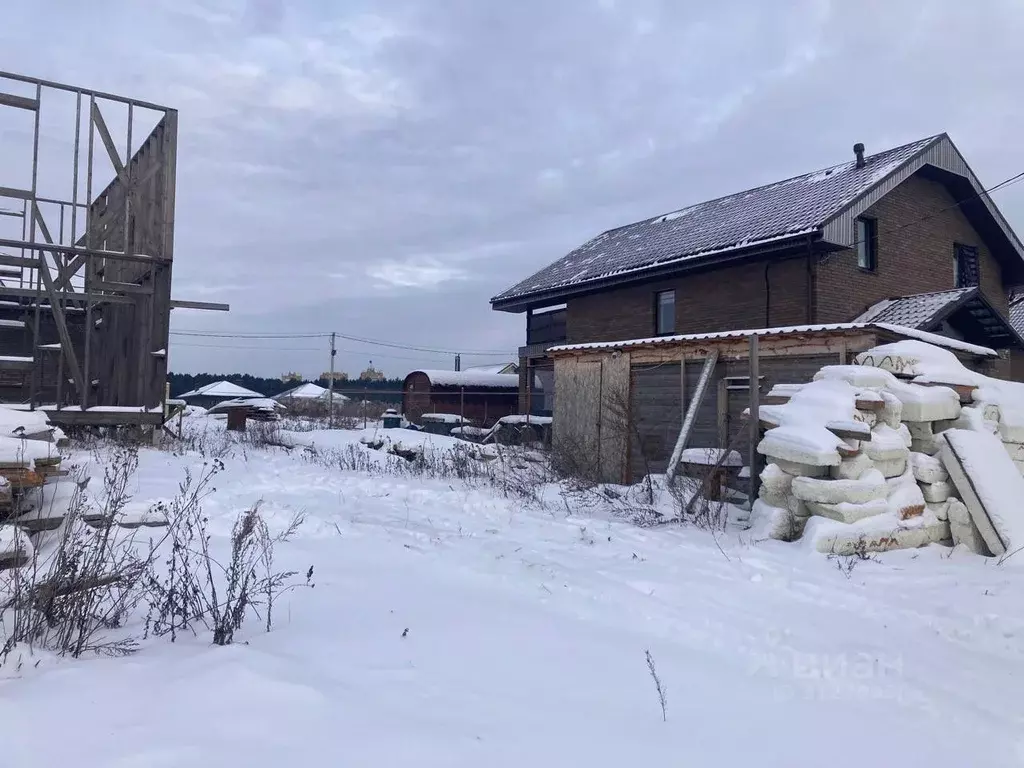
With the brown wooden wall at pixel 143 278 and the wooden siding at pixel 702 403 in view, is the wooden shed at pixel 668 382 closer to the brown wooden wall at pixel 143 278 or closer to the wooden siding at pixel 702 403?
the wooden siding at pixel 702 403

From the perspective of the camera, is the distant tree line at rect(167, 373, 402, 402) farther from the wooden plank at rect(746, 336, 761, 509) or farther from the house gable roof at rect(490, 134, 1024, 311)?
the wooden plank at rect(746, 336, 761, 509)

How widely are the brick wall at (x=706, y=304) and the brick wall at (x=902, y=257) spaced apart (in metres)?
0.64

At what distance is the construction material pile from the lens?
5.98 m

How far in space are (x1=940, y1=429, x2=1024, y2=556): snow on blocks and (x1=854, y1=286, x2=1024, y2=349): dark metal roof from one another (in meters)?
6.93

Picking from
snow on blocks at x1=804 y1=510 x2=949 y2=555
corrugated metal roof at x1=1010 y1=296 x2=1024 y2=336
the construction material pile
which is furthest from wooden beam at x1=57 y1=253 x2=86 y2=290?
corrugated metal roof at x1=1010 y1=296 x2=1024 y2=336

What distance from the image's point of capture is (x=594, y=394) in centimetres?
1173

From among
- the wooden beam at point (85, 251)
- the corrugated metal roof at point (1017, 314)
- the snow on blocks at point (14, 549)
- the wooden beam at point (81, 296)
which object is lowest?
the snow on blocks at point (14, 549)

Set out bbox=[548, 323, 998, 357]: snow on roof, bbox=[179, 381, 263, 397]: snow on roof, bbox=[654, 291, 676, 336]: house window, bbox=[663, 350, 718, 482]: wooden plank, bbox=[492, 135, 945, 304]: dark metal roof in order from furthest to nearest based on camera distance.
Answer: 1. bbox=[179, 381, 263, 397]: snow on roof
2. bbox=[654, 291, 676, 336]: house window
3. bbox=[492, 135, 945, 304]: dark metal roof
4. bbox=[663, 350, 718, 482]: wooden plank
5. bbox=[548, 323, 998, 357]: snow on roof

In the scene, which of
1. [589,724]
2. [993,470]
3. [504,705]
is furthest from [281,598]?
[993,470]

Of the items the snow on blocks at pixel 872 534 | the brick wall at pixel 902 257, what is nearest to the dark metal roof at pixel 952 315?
the brick wall at pixel 902 257

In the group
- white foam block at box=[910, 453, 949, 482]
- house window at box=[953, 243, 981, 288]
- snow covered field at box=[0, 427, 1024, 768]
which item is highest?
house window at box=[953, 243, 981, 288]

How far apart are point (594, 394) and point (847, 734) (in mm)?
8944

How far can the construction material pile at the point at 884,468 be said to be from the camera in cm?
598

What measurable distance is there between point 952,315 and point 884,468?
10694 mm
